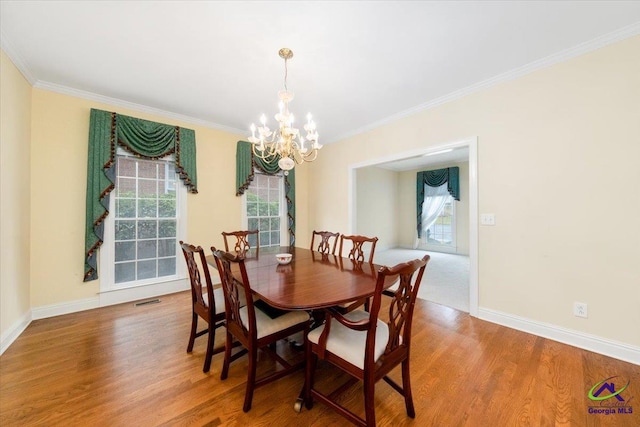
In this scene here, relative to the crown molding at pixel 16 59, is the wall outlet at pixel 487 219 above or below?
below

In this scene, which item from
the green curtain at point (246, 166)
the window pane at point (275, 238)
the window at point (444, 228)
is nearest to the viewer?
the green curtain at point (246, 166)

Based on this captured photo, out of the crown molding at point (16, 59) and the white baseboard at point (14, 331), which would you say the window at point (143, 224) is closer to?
the white baseboard at point (14, 331)

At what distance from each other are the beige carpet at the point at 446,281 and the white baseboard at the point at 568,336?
343 millimetres

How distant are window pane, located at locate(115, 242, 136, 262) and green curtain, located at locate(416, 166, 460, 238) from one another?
22.8ft

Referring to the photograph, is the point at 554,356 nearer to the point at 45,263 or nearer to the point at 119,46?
the point at 119,46

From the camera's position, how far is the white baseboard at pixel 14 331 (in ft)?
6.77

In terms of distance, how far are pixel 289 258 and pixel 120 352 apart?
65.0 inches

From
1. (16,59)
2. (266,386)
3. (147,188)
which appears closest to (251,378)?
(266,386)

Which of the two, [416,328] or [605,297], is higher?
[605,297]

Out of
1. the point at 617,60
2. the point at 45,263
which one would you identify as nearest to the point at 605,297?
the point at 617,60

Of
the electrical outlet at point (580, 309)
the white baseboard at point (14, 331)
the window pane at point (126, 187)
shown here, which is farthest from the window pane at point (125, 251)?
the electrical outlet at point (580, 309)

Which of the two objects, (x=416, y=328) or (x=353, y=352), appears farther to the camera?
(x=416, y=328)

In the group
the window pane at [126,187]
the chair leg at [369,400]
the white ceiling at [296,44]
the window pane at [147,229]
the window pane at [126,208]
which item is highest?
the white ceiling at [296,44]

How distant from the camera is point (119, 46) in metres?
2.11
